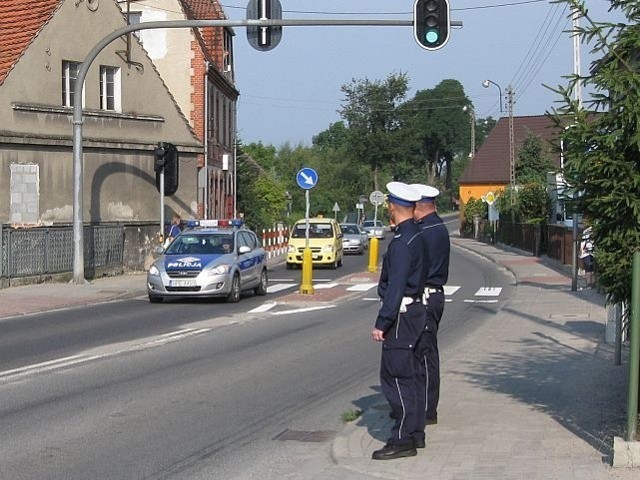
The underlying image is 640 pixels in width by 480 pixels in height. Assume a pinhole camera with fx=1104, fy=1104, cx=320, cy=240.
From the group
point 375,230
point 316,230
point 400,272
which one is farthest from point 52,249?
point 400,272

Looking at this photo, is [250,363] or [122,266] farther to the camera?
[122,266]

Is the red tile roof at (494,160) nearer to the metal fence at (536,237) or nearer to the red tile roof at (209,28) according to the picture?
the metal fence at (536,237)

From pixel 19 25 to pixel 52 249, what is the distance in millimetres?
8012

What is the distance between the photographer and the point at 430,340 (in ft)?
28.9

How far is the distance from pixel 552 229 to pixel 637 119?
121 ft

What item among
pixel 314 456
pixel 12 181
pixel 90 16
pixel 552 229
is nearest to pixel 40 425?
pixel 314 456

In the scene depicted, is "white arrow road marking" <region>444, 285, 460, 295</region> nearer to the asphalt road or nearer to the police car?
the police car

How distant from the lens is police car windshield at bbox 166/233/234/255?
2347 centimetres

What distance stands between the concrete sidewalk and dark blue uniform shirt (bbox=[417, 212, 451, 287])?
1187mm

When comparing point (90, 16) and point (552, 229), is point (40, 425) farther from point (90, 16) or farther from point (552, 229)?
point (552, 229)

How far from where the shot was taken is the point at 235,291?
2306 cm

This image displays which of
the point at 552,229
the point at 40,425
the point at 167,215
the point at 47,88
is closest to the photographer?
the point at 40,425

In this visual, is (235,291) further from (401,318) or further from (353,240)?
(353,240)

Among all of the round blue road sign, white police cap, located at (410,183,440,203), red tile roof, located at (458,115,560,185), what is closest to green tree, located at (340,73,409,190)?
red tile roof, located at (458,115,560,185)
